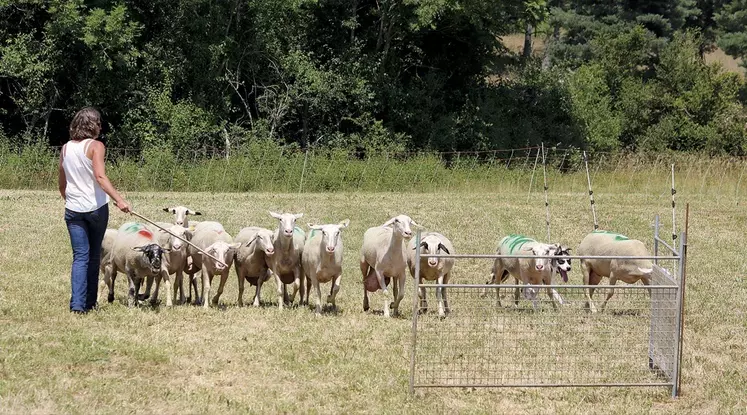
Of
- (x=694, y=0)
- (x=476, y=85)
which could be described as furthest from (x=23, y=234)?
(x=694, y=0)

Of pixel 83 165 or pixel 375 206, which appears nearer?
pixel 83 165

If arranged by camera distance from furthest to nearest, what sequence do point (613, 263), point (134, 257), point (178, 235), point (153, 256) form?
point (613, 263) → point (178, 235) → point (134, 257) → point (153, 256)

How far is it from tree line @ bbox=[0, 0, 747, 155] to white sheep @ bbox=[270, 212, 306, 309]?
64.0 ft

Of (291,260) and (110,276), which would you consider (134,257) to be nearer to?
(110,276)

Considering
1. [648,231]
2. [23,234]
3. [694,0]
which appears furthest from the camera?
[694,0]

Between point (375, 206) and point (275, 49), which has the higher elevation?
point (275, 49)

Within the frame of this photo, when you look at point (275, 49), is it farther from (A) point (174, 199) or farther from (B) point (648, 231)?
(B) point (648, 231)

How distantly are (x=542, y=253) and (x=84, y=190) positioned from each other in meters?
6.49

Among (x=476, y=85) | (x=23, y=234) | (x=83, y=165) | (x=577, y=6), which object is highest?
(x=577, y=6)

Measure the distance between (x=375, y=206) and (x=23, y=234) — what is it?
29.7 feet

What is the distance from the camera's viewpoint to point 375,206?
2533 centimetres

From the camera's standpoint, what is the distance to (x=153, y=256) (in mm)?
12672

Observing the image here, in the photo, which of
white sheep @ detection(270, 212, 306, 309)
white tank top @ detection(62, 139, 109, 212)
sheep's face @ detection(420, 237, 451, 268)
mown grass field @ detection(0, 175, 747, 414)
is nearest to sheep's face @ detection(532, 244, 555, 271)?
sheep's face @ detection(420, 237, 451, 268)

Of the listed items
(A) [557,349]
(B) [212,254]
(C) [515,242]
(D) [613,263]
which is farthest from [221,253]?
(D) [613,263]
